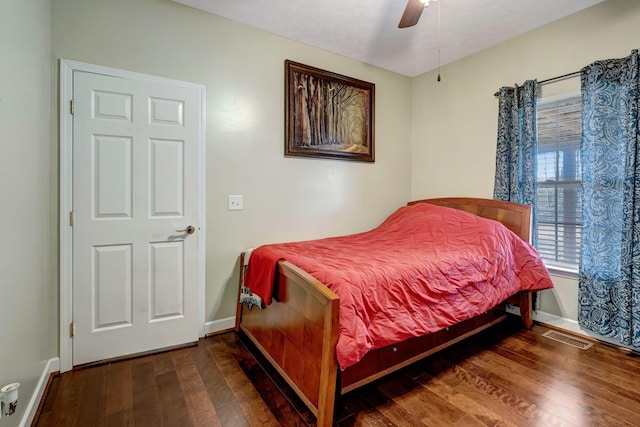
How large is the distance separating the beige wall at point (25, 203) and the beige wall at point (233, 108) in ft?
1.14

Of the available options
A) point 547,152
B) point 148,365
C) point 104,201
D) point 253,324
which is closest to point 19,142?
point 104,201

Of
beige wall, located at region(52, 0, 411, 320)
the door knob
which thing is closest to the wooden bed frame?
beige wall, located at region(52, 0, 411, 320)

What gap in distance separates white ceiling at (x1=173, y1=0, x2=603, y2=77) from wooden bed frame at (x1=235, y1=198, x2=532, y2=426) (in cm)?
200

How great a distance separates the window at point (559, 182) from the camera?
8.59 feet

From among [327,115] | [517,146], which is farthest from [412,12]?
[517,146]

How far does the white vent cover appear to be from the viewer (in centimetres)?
240

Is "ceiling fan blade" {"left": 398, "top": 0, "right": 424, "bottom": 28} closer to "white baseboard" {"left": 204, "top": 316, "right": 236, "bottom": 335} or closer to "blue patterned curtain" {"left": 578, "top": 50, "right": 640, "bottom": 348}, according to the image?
"blue patterned curtain" {"left": 578, "top": 50, "right": 640, "bottom": 348}

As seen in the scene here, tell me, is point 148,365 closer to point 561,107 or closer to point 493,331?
point 493,331

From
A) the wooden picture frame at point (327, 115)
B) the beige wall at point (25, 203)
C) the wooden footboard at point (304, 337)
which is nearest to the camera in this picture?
the beige wall at point (25, 203)

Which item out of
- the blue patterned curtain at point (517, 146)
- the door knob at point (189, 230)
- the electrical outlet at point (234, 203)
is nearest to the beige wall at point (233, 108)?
the electrical outlet at point (234, 203)

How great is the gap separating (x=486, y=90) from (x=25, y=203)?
3.77 meters

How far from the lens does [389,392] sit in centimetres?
183

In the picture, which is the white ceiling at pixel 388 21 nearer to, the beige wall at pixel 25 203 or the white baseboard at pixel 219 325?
the beige wall at pixel 25 203

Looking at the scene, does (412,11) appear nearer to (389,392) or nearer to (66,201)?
(389,392)
